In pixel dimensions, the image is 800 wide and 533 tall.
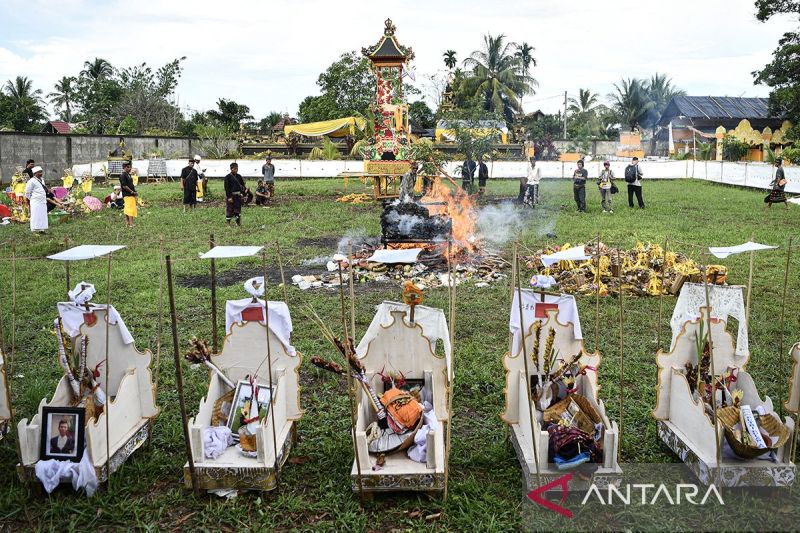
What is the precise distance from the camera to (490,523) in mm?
4781

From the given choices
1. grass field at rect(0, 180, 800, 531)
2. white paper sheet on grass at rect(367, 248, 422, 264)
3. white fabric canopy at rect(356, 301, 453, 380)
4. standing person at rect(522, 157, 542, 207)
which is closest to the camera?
grass field at rect(0, 180, 800, 531)

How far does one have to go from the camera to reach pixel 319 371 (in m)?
7.89

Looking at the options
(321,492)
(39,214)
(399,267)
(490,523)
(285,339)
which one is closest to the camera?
(490,523)

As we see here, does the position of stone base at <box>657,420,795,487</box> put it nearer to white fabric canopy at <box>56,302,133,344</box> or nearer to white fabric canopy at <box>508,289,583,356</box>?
white fabric canopy at <box>508,289,583,356</box>

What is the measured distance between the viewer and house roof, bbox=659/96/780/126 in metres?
50.4

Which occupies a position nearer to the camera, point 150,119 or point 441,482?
point 441,482

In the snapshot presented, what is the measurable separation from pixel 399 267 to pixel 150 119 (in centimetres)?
4001

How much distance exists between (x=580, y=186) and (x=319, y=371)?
1467cm

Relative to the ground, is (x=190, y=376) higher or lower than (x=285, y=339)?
lower

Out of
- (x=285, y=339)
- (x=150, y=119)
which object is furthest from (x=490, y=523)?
(x=150, y=119)

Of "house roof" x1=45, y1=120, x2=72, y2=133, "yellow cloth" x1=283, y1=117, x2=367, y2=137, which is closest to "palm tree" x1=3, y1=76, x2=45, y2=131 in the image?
"house roof" x1=45, y1=120, x2=72, y2=133

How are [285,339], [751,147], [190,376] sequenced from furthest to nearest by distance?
[751,147]
[190,376]
[285,339]

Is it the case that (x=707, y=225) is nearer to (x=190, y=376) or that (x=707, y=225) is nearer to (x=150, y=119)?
(x=190, y=376)

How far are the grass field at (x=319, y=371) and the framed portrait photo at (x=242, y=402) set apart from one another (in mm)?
582
